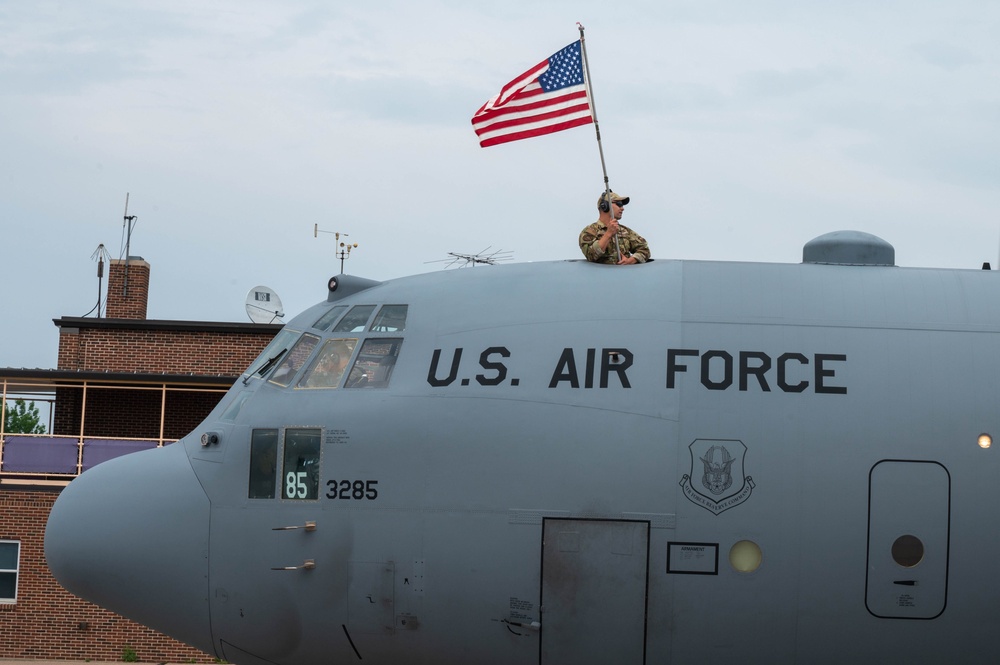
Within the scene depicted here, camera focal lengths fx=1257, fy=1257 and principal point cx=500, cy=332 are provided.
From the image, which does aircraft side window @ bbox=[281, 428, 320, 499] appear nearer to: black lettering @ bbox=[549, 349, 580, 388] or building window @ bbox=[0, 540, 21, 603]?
black lettering @ bbox=[549, 349, 580, 388]

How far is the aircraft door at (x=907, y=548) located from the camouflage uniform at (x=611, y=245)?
112 inches

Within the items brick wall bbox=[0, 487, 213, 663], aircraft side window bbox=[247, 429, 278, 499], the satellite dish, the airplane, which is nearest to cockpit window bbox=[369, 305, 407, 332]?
the airplane

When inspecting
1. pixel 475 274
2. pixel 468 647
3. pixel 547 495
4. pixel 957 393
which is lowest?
pixel 468 647

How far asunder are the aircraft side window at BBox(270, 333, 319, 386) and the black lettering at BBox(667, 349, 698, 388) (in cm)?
297

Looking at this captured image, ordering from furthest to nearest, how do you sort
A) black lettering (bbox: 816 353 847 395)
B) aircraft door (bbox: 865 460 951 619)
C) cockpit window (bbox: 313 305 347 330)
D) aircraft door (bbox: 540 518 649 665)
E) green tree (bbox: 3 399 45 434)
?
1. green tree (bbox: 3 399 45 434)
2. cockpit window (bbox: 313 305 347 330)
3. black lettering (bbox: 816 353 847 395)
4. aircraft door (bbox: 540 518 649 665)
5. aircraft door (bbox: 865 460 951 619)

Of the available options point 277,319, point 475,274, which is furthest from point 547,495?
point 277,319

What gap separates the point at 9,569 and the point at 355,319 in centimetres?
1673

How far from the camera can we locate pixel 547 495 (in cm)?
952

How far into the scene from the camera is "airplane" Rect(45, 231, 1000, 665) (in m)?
9.36

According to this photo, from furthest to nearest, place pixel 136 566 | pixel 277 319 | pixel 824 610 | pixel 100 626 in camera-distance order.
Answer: pixel 277 319
pixel 100 626
pixel 136 566
pixel 824 610

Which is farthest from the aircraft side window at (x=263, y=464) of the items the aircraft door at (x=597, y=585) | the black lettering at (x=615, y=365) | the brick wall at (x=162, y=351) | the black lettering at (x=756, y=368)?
the brick wall at (x=162, y=351)

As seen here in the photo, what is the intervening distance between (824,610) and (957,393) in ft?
6.35

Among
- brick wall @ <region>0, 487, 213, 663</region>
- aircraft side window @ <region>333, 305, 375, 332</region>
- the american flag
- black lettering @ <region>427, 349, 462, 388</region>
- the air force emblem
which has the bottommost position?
brick wall @ <region>0, 487, 213, 663</region>

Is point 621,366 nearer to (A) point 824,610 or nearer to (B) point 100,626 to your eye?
(A) point 824,610
